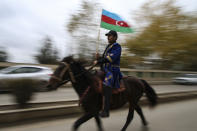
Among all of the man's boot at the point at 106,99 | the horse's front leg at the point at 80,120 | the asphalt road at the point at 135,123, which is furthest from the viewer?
the asphalt road at the point at 135,123

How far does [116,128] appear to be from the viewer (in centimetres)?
513

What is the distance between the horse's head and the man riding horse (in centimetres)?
52

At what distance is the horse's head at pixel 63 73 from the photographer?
3709 millimetres

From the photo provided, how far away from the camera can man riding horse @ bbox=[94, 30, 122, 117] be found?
4.00 meters

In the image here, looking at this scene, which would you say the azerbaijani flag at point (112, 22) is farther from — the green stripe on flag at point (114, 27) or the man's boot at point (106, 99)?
the man's boot at point (106, 99)

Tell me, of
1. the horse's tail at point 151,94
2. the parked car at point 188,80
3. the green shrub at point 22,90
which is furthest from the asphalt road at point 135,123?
the parked car at point 188,80

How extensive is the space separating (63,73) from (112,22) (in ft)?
9.13

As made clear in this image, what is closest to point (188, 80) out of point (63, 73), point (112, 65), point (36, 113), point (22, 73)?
point (22, 73)

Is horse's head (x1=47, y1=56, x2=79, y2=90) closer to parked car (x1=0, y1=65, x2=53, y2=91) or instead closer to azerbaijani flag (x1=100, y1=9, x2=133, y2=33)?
azerbaijani flag (x1=100, y1=9, x2=133, y2=33)

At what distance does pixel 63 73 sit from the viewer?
3.78 metres

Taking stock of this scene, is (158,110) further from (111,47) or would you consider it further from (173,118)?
(111,47)

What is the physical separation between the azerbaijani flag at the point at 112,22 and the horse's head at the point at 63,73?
222 centimetres

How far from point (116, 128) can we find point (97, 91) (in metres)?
1.70

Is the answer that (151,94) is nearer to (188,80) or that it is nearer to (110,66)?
(110,66)
